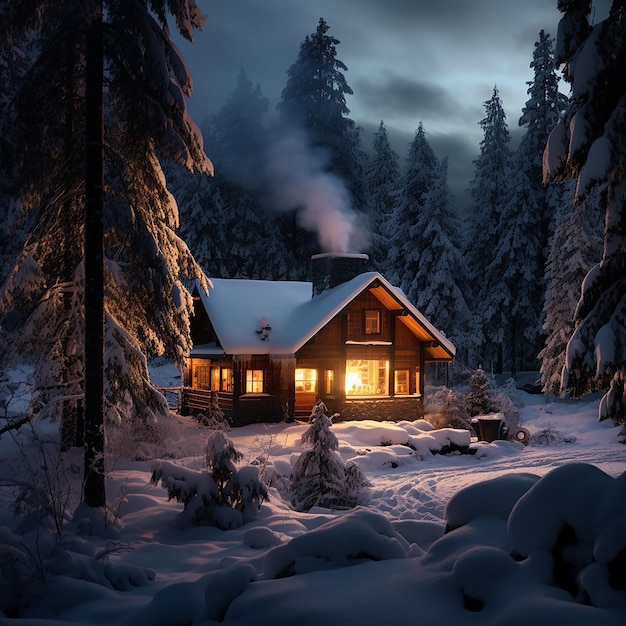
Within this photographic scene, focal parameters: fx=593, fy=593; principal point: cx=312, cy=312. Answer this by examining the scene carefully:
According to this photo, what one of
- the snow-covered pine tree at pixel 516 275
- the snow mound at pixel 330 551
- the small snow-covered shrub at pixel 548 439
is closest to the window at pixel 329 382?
the small snow-covered shrub at pixel 548 439

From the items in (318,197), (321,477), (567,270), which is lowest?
(321,477)

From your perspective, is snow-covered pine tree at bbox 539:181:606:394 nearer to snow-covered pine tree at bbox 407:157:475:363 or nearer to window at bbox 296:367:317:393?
snow-covered pine tree at bbox 407:157:475:363

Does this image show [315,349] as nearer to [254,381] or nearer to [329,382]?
[329,382]

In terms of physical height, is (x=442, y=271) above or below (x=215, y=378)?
above

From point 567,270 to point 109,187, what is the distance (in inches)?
884

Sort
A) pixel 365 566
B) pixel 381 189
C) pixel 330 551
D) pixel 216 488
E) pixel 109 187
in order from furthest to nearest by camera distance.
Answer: pixel 381 189 < pixel 109 187 < pixel 216 488 < pixel 330 551 < pixel 365 566

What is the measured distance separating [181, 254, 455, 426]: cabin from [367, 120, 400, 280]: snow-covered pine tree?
53.4 feet

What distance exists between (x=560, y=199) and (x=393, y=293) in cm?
1708

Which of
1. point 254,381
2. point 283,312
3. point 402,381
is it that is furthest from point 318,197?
point 254,381

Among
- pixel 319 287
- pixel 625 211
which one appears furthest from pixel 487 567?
pixel 319 287

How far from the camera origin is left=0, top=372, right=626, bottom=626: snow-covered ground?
3896 millimetres

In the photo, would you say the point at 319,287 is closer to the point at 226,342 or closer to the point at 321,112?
the point at 226,342

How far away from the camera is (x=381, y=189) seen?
155 ft

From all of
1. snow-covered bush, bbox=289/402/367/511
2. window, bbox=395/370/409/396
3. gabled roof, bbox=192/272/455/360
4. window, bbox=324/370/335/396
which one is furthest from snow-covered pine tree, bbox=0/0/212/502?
window, bbox=395/370/409/396
